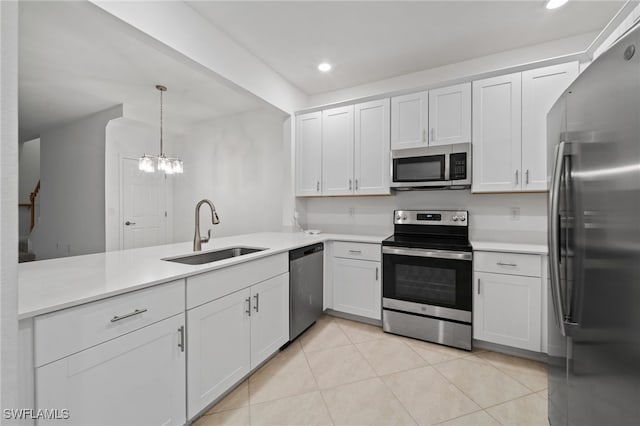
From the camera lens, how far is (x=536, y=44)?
2533 millimetres

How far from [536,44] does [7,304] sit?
3.79m

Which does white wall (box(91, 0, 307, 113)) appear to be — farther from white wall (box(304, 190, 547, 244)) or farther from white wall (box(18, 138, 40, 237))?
white wall (box(18, 138, 40, 237))

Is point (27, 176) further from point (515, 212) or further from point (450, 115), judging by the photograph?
point (515, 212)

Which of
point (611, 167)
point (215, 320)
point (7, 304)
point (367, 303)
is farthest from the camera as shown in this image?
point (367, 303)

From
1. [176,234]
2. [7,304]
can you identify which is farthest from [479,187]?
[176,234]

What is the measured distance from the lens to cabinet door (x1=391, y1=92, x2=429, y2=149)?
2.73m

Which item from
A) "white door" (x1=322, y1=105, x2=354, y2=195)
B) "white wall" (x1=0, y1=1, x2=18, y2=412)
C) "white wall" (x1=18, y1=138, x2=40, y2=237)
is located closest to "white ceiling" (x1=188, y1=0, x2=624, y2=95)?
"white door" (x1=322, y1=105, x2=354, y2=195)

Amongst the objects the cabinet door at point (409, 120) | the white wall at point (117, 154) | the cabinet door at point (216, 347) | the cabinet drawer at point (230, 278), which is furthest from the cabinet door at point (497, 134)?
the white wall at point (117, 154)

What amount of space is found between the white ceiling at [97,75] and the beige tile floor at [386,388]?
240 centimetres

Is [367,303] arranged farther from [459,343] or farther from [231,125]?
[231,125]

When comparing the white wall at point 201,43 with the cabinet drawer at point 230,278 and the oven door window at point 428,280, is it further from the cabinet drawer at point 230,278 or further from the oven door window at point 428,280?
the oven door window at point 428,280

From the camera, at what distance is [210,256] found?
2.23m

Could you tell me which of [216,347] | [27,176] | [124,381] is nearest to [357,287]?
Answer: [216,347]

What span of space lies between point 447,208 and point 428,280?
0.88m
